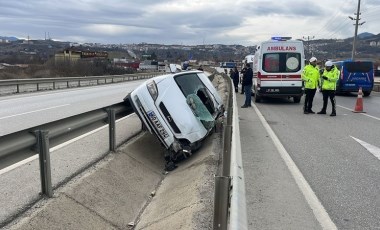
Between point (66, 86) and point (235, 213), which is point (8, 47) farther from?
point (235, 213)

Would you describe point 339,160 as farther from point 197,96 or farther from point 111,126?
point 111,126

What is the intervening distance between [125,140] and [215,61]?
11264 centimetres

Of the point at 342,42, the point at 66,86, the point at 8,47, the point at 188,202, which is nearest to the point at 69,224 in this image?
the point at 188,202

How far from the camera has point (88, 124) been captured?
6.38 m

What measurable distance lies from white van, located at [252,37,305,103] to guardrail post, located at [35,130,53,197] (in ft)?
51.3

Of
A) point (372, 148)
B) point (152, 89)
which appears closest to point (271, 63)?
point (372, 148)

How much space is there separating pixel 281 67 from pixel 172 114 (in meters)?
12.9

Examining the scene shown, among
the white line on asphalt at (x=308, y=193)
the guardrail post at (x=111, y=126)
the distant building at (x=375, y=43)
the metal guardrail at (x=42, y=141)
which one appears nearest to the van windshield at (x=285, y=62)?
the white line on asphalt at (x=308, y=193)

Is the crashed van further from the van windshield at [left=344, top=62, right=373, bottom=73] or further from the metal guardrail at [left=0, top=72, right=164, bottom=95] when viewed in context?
the van windshield at [left=344, top=62, right=373, bottom=73]

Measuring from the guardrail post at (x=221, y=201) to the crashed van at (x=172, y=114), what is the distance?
4.32 m

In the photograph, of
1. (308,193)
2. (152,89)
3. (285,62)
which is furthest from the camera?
(285,62)

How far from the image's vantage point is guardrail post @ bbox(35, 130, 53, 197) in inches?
191

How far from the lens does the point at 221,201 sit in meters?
3.21

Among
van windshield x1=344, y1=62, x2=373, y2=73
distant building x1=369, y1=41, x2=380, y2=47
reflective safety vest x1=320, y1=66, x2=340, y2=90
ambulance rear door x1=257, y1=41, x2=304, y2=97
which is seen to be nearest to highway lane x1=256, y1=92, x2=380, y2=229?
reflective safety vest x1=320, y1=66, x2=340, y2=90
